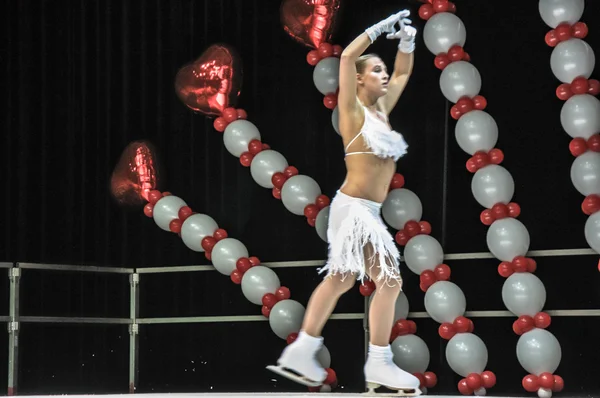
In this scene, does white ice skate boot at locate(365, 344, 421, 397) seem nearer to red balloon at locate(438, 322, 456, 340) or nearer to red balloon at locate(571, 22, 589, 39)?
red balloon at locate(438, 322, 456, 340)

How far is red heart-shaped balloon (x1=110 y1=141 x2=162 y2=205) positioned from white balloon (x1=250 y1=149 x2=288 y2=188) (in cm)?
72

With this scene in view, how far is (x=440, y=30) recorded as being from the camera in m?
4.91

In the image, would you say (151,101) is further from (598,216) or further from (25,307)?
(598,216)

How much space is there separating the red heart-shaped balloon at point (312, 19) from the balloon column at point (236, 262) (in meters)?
1.14

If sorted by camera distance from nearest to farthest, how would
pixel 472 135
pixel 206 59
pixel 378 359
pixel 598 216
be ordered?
pixel 378 359
pixel 598 216
pixel 472 135
pixel 206 59

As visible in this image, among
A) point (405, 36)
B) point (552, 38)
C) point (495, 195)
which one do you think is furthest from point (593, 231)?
point (405, 36)

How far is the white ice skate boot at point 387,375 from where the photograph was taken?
3.91m

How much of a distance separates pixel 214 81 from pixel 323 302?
1.92 meters

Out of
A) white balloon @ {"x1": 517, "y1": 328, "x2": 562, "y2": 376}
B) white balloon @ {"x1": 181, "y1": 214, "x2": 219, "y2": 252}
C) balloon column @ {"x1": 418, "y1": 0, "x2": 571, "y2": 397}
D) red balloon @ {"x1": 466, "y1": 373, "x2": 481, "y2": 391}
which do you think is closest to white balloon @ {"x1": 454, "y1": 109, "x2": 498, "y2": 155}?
balloon column @ {"x1": 418, "y1": 0, "x2": 571, "y2": 397}

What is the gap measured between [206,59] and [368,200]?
189 cm

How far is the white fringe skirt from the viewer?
3.97 meters

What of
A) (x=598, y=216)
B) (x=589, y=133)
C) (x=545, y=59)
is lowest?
(x=598, y=216)

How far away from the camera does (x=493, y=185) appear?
475 cm

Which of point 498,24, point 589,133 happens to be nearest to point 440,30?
point 498,24
